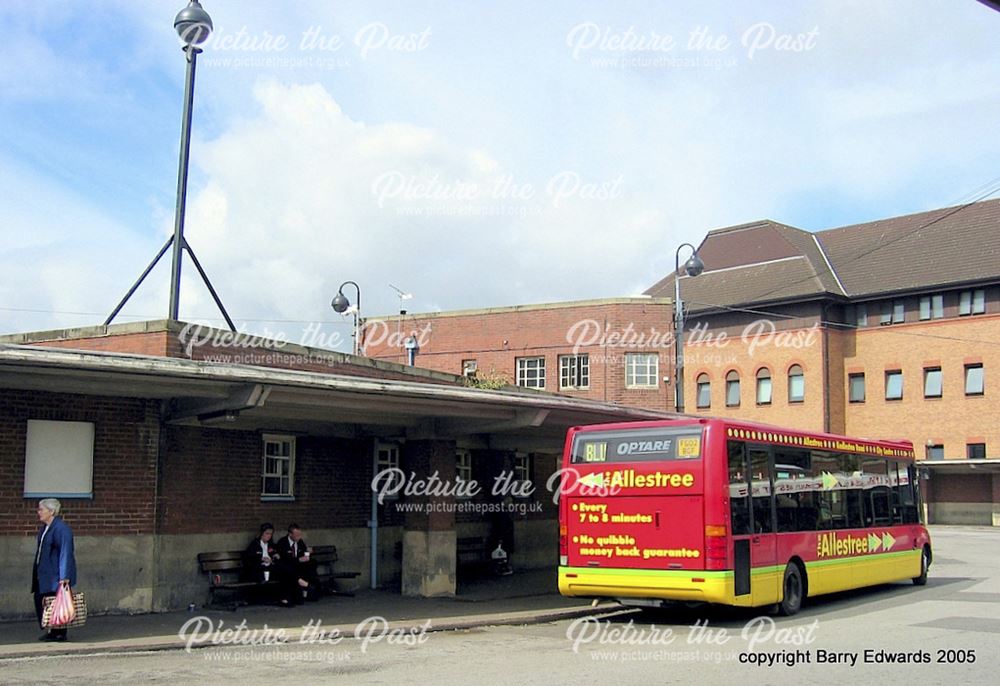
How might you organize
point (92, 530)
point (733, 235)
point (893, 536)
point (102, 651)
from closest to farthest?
1. point (102, 651)
2. point (92, 530)
3. point (893, 536)
4. point (733, 235)

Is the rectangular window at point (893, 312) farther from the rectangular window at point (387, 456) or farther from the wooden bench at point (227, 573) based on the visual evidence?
the wooden bench at point (227, 573)

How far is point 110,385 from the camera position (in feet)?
44.4

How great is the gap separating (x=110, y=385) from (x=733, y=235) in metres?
54.4

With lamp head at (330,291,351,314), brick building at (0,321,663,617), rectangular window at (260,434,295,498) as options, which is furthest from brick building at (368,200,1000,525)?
rectangular window at (260,434,295,498)

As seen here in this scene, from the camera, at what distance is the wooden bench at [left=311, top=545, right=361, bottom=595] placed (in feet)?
58.7

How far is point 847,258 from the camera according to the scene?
5953 cm

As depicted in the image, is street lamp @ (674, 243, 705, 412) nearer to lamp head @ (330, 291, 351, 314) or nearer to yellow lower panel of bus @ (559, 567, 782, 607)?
lamp head @ (330, 291, 351, 314)

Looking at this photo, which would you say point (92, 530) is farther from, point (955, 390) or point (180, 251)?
point (955, 390)

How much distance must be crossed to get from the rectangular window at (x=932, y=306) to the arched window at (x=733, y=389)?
1043 cm

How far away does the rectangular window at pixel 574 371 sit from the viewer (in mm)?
46375

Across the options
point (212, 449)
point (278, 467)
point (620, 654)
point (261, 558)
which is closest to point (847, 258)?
point (278, 467)

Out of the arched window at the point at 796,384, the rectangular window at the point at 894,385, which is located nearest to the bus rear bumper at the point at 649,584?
the rectangular window at the point at 894,385

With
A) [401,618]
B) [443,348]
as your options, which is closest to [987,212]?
[443,348]

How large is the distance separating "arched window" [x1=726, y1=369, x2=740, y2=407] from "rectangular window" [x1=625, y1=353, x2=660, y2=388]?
15.3 metres
